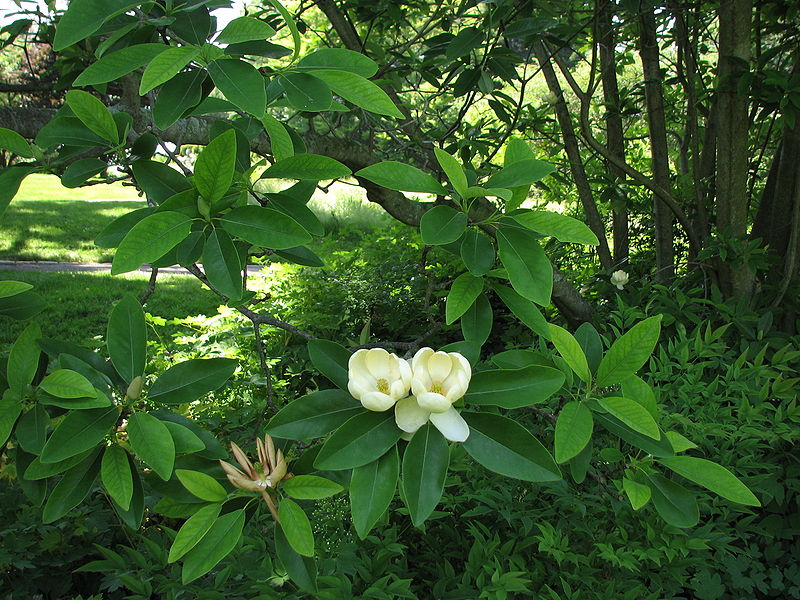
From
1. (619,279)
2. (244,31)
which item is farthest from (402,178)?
(619,279)

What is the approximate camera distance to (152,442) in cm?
86

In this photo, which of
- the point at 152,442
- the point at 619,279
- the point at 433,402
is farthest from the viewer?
the point at 619,279

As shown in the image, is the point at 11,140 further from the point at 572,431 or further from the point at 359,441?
the point at 572,431

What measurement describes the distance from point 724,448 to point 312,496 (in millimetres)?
1438

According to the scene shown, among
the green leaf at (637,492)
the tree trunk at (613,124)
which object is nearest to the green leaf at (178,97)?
the green leaf at (637,492)

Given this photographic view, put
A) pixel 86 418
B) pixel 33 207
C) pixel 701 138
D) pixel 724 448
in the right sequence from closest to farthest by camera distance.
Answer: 1. pixel 86 418
2. pixel 724 448
3. pixel 701 138
4. pixel 33 207

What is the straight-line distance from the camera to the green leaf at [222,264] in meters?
0.82

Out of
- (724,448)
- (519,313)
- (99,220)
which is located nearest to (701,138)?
(724,448)

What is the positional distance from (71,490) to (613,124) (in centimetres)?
355

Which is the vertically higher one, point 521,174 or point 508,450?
point 521,174

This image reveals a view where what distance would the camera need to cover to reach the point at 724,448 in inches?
70.0

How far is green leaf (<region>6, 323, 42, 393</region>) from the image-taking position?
973mm

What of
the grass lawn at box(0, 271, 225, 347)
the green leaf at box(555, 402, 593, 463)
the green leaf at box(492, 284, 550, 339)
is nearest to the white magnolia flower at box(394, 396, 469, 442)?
the green leaf at box(555, 402, 593, 463)

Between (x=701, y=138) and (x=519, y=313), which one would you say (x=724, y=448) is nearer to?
(x=519, y=313)
